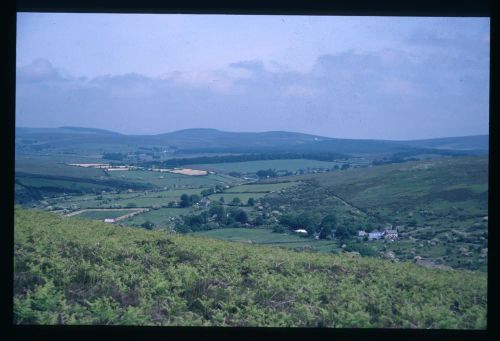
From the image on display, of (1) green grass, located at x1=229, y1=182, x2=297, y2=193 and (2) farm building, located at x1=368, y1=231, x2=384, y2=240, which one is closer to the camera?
(2) farm building, located at x1=368, y1=231, x2=384, y2=240

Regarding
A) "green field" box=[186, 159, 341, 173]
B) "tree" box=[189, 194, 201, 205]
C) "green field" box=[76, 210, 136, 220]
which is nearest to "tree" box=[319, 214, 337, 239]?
"green field" box=[186, 159, 341, 173]

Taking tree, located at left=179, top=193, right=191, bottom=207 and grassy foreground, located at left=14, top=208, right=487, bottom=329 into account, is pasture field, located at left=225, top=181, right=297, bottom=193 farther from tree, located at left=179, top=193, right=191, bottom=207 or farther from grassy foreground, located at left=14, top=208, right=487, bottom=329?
grassy foreground, located at left=14, top=208, right=487, bottom=329

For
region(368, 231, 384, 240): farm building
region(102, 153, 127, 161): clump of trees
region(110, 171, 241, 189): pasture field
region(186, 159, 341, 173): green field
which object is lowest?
region(368, 231, 384, 240): farm building

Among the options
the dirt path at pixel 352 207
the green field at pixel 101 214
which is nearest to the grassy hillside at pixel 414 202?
the dirt path at pixel 352 207

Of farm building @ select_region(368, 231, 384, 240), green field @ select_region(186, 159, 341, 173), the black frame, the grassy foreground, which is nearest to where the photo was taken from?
the black frame

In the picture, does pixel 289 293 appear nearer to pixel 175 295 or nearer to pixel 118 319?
pixel 175 295
